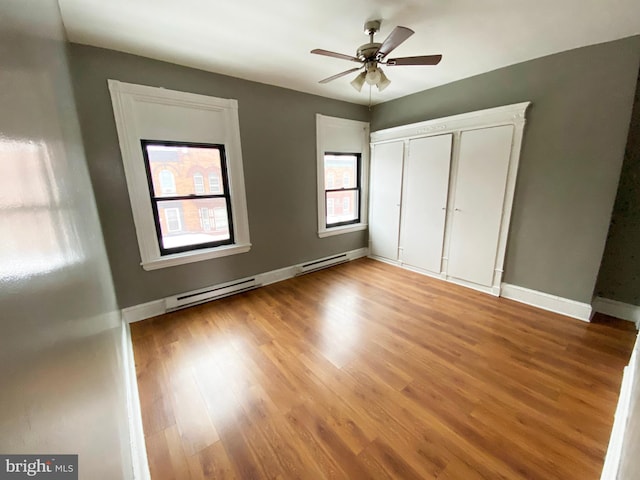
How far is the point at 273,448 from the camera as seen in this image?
1.44 meters

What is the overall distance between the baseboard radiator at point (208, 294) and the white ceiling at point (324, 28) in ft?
8.09

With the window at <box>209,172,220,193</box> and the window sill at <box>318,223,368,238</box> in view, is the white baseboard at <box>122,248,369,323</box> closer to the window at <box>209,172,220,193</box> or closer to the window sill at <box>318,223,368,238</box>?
the window sill at <box>318,223,368,238</box>

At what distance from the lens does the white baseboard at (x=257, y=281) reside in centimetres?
269

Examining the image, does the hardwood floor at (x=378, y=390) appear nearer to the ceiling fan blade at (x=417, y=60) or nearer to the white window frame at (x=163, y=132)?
the white window frame at (x=163, y=132)

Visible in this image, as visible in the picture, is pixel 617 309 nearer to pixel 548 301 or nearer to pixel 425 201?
pixel 548 301

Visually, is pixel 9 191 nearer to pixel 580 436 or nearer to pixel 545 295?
pixel 580 436

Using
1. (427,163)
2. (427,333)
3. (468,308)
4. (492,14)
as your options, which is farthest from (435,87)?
(427,333)

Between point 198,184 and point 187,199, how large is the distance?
0.21m

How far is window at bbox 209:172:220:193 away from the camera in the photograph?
3008 mm

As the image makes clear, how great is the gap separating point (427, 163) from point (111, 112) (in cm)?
366

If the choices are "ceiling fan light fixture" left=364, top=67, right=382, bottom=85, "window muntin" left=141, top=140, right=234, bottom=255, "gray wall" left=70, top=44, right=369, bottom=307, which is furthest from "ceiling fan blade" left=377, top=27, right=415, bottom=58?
"window muntin" left=141, top=140, right=234, bottom=255

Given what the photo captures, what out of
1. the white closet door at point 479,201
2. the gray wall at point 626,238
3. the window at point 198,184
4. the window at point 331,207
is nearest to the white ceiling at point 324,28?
the white closet door at point 479,201

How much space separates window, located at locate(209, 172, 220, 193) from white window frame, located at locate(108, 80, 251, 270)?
15 centimetres

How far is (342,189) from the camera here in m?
4.29
